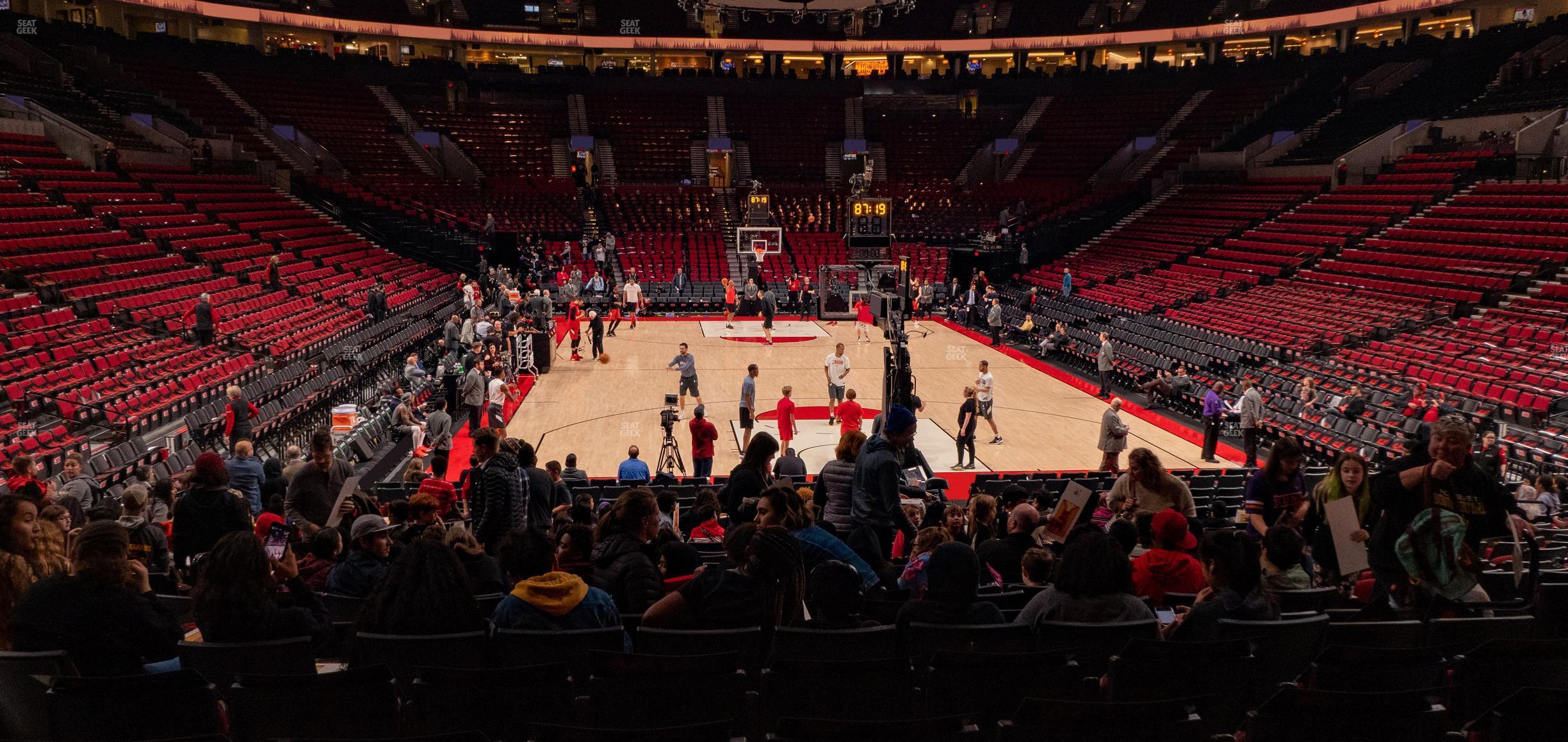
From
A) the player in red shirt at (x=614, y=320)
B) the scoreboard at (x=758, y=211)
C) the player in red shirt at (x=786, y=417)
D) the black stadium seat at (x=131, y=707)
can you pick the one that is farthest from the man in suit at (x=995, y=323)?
the black stadium seat at (x=131, y=707)

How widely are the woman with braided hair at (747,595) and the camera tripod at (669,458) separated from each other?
865cm

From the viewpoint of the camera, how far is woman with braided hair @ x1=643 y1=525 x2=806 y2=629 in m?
4.24

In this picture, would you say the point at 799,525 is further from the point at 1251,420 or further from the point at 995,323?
the point at 995,323

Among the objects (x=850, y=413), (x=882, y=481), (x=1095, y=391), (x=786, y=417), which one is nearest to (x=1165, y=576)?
(x=882, y=481)

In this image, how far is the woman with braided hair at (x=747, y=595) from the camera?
4.24 metres

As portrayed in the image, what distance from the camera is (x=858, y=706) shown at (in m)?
3.79

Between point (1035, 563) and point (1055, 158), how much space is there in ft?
127

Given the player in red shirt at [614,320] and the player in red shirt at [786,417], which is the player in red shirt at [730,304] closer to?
the player in red shirt at [614,320]

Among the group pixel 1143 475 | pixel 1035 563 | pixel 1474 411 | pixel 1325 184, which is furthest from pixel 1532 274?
pixel 1035 563

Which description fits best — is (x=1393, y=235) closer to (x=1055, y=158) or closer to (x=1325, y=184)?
(x=1325, y=184)

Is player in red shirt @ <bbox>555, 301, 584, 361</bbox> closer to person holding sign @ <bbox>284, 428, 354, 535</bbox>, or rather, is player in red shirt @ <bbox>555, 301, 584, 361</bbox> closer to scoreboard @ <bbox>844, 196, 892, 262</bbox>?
scoreboard @ <bbox>844, 196, 892, 262</bbox>

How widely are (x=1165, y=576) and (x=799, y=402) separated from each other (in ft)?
45.1

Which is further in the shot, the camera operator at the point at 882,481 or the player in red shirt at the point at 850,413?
the player in red shirt at the point at 850,413

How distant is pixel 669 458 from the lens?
13.7 m
